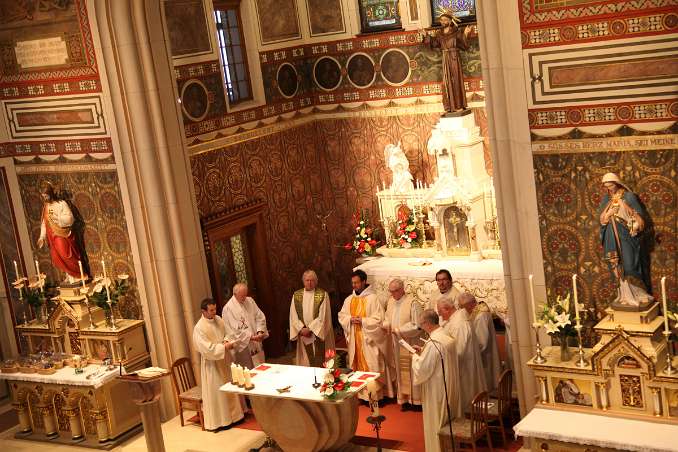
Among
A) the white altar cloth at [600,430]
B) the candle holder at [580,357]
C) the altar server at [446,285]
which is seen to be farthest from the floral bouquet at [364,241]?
the candle holder at [580,357]

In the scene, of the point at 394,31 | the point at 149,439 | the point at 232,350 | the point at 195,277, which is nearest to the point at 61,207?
the point at 195,277

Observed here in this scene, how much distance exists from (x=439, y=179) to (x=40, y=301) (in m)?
6.19

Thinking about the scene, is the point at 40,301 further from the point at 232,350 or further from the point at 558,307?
the point at 558,307

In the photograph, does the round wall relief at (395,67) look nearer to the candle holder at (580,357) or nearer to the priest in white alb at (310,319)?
the priest in white alb at (310,319)

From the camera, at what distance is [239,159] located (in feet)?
52.4

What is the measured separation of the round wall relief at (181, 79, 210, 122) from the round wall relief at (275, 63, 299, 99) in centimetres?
180

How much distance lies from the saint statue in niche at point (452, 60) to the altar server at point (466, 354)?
4465mm

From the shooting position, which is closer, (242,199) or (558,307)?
(558,307)

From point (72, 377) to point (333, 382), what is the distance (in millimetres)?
4105

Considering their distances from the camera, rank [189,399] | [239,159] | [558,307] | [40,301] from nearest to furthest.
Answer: [558,307] < [189,399] < [40,301] < [239,159]

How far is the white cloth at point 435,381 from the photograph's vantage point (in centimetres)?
1174

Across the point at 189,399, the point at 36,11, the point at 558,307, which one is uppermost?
the point at 36,11

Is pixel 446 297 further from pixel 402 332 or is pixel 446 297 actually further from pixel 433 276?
pixel 433 276

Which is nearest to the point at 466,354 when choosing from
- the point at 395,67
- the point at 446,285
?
the point at 446,285
